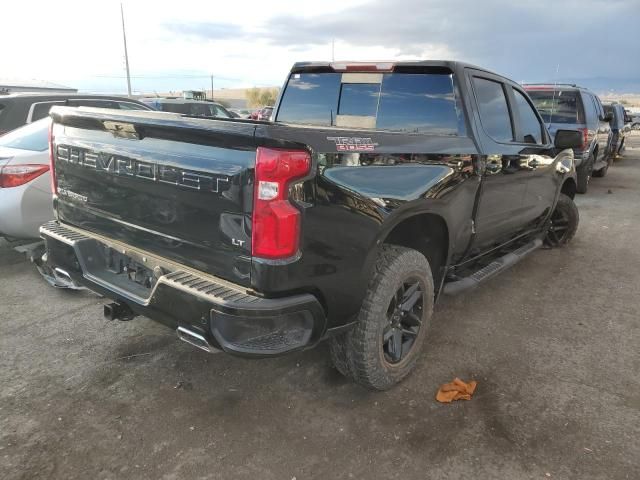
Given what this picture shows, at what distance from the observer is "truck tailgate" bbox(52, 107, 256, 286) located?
7.11ft

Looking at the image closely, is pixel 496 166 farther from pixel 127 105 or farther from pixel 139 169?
pixel 127 105

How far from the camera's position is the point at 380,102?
3650 mm

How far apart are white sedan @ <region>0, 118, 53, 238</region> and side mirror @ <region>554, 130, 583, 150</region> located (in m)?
4.66

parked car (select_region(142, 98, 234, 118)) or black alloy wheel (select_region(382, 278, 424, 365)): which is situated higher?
parked car (select_region(142, 98, 234, 118))

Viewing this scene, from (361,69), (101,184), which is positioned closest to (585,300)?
(361,69)

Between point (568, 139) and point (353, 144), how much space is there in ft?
10.0

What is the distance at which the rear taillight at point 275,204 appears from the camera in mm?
2064

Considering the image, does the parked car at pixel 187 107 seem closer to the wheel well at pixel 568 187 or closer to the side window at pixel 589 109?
the side window at pixel 589 109

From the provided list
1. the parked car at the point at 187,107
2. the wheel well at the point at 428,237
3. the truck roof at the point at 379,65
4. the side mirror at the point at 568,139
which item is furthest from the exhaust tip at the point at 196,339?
the parked car at the point at 187,107

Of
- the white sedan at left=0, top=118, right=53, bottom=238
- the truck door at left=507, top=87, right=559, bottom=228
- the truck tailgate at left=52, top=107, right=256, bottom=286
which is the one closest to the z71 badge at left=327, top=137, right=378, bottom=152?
the truck tailgate at left=52, top=107, right=256, bottom=286

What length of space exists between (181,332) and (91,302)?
2.28 metres

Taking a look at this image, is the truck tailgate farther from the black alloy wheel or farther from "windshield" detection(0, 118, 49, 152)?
"windshield" detection(0, 118, 49, 152)

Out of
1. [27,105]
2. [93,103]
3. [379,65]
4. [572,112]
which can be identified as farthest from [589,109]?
[27,105]

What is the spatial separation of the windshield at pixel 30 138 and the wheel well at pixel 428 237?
3467 millimetres
